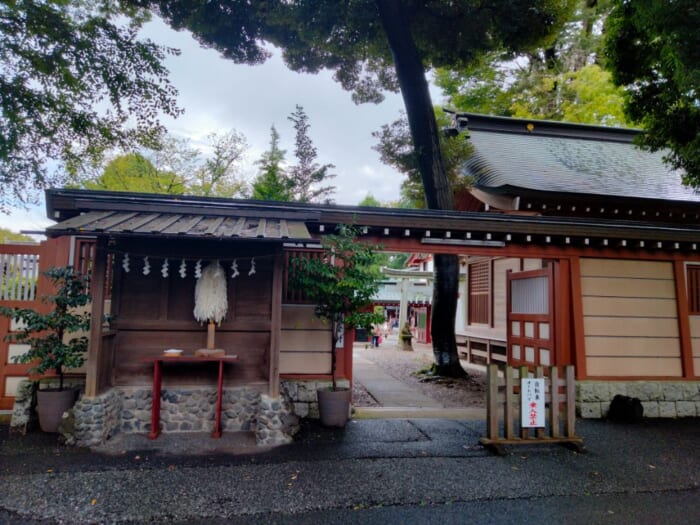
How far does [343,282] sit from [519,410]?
2509 millimetres

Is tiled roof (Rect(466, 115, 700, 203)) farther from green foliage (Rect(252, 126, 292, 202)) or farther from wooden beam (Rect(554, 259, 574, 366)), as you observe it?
green foliage (Rect(252, 126, 292, 202))

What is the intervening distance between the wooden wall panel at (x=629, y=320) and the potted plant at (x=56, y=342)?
7.07 m

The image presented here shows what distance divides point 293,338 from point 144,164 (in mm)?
13965

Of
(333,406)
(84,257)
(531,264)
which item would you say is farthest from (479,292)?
(84,257)

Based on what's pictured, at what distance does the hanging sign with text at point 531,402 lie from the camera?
482cm

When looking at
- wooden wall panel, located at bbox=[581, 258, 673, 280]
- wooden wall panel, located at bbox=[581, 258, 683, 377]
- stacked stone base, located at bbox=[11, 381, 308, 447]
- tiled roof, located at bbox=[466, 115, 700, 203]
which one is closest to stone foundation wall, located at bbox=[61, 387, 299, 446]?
stacked stone base, located at bbox=[11, 381, 308, 447]

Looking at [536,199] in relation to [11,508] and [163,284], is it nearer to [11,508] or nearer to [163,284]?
[163,284]

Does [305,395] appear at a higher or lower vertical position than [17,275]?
lower

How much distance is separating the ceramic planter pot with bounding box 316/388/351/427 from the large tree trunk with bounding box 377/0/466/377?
4.42 metres

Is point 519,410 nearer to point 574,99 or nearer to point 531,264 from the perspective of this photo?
point 531,264

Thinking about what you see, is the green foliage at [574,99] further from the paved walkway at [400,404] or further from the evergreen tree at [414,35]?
the paved walkway at [400,404]

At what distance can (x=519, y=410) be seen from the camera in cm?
486

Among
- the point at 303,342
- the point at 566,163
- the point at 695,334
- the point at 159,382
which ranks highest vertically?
the point at 566,163

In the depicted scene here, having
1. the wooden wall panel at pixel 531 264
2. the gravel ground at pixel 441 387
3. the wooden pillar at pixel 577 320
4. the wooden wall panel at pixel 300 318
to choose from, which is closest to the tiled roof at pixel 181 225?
the wooden wall panel at pixel 300 318
